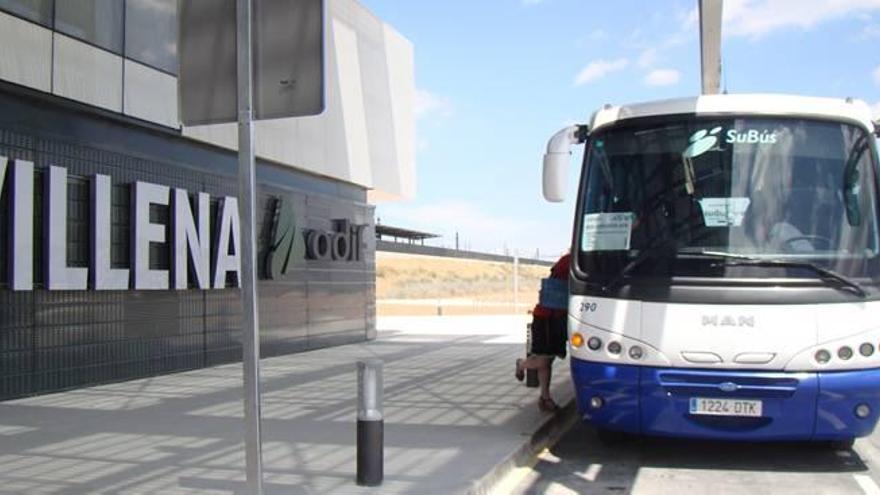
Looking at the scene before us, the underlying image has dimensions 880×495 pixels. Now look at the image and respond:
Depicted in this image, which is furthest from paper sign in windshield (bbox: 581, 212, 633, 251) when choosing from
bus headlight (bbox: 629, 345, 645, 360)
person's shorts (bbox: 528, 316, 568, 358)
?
person's shorts (bbox: 528, 316, 568, 358)

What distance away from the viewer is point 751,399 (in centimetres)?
656

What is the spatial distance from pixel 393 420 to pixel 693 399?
136 inches

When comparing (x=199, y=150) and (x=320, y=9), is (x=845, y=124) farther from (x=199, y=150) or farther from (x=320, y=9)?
(x=199, y=150)

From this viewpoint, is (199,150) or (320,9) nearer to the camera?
(320,9)

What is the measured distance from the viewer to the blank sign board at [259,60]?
4.19 metres

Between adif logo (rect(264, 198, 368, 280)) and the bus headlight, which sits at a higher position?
adif logo (rect(264, 198, 368, 280))

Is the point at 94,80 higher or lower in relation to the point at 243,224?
higher

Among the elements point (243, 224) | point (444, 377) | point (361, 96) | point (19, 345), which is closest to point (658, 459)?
point (243, 224)

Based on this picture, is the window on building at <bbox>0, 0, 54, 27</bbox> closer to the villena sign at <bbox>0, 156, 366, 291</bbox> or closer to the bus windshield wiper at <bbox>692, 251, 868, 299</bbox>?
the villena sign at <bbox>0, 156, 366, 291</bbox>

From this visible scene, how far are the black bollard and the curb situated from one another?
69cm

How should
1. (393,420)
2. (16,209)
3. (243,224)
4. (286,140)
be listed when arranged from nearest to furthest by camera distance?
(243,224), (393,420), (16,209), (286,140)

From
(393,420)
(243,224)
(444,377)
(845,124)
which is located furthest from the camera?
(444,377)

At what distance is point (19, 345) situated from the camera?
992 cm

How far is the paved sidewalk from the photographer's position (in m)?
6.21
